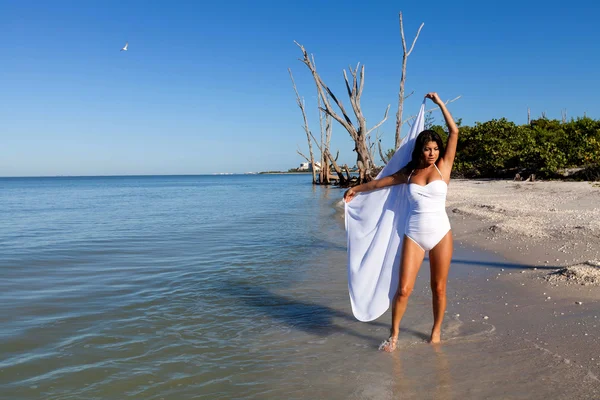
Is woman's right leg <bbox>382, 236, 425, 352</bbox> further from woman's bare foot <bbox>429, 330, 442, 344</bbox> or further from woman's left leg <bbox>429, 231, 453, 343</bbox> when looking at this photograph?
woman's bare foot <bbox>429, 330, 442, 344</bbox>

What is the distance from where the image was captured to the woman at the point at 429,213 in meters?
4.17

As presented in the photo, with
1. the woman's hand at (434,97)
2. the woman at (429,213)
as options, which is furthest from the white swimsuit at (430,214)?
the woman's hand at (434,97)

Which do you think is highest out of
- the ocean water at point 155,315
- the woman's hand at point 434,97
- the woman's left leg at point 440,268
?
the woman's hand at point 434,97

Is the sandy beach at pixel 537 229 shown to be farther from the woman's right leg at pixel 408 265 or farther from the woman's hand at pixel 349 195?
the woman's hand at pixel 349 195

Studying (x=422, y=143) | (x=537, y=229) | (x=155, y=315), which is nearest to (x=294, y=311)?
(x=155, y=315)

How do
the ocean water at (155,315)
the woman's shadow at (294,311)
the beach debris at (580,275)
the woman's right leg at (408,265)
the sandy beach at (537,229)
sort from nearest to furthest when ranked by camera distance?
the ocean water at (155,315), the woman's right leg at (408,265), the woman's shadow at (294,311), the beach debris at (580,275), the sandy beach at (537,229)

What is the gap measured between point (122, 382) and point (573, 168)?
29949 millimetres

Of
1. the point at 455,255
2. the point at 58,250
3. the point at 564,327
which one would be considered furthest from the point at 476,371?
the point at 58,250

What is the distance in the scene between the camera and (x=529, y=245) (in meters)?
8.30

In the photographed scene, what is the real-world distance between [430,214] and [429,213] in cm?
1

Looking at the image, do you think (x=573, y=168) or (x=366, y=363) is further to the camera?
(x=573, y=168)

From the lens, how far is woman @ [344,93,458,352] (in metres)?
4.17

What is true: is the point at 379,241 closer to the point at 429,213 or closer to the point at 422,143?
the point at 429,213

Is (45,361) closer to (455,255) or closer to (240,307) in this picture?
(240,307)
